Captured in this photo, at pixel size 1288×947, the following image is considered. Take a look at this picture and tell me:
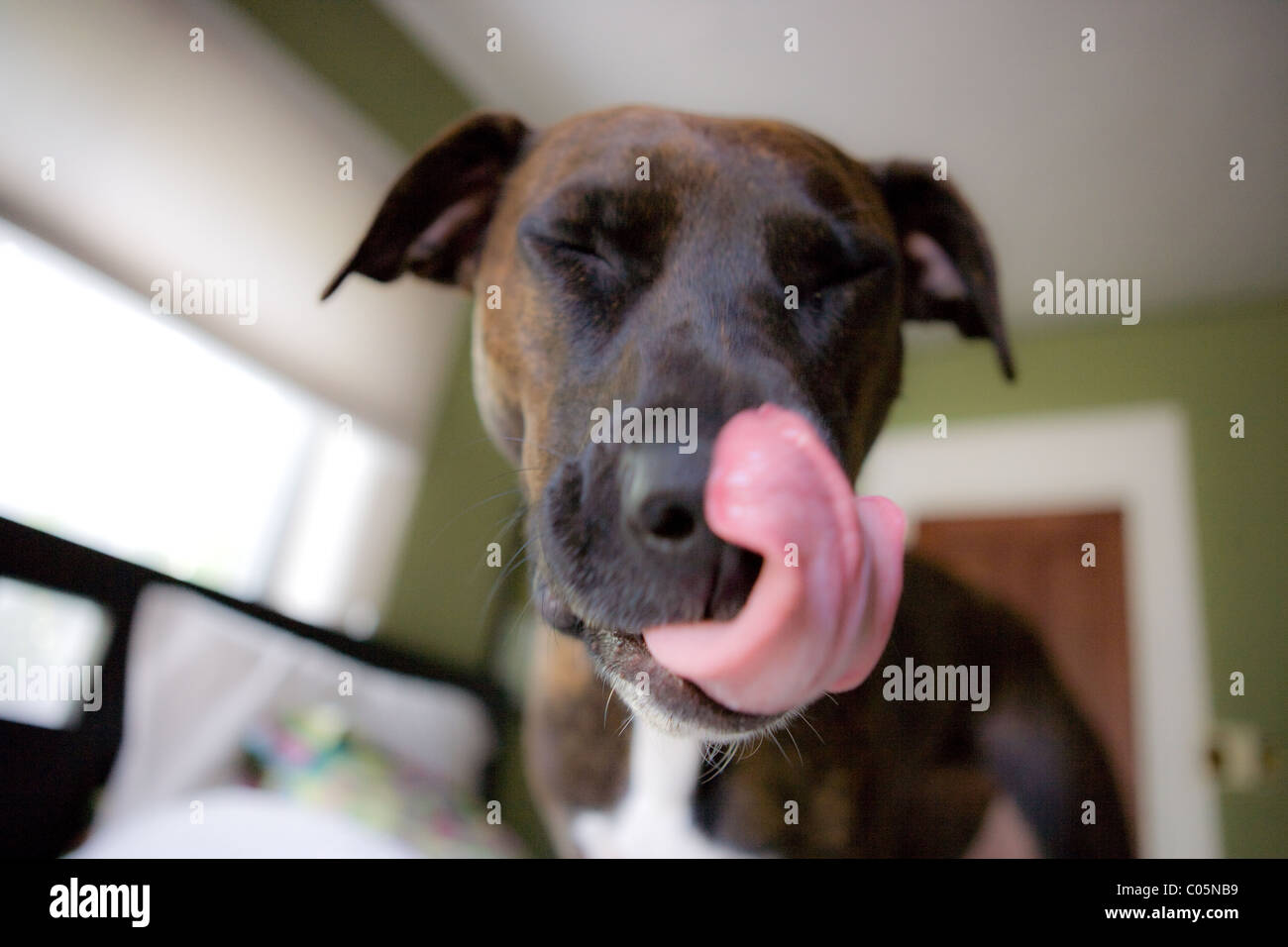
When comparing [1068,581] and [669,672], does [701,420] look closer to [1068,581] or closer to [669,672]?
[669,672]

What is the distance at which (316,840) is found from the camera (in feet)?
3.52

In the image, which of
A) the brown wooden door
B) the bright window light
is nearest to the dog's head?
the bright window light

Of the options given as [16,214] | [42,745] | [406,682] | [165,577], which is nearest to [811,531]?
[42,745]

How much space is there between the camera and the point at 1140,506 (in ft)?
10.2

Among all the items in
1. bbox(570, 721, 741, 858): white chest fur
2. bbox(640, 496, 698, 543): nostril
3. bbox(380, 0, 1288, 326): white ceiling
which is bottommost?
bbox(570, 721, 741, 858): white chest fur

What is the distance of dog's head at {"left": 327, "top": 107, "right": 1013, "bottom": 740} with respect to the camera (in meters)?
0.63

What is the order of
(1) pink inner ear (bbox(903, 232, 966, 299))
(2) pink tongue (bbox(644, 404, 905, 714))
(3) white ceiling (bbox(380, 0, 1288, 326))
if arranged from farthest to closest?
(3) white ceiling (bbox(380, 0, 1288, 326))
(1) pink inner ear (bbox(903, 232, 966, 299))
(2) pink tongue (bbox(644, 404, 905, 714))

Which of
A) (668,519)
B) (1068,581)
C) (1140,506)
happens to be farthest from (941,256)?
(1068,581)

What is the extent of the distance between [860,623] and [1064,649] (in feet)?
10.8

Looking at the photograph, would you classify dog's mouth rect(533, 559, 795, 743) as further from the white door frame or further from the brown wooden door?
the brown wooden door

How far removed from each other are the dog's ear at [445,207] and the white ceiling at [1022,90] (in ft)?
1.72

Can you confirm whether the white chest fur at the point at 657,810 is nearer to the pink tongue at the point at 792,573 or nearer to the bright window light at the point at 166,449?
the pink tongue at the point at 792,573

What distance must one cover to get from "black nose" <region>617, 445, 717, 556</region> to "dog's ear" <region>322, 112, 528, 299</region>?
0.68 meters

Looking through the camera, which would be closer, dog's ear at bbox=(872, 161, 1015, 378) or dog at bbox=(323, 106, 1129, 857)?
dog at bbox=(323, 106, 1129, 857)
